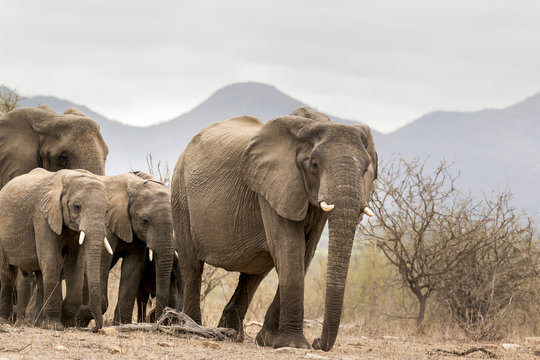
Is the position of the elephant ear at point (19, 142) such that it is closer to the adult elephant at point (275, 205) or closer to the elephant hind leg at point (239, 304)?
the adult elephant at point (275, 205)

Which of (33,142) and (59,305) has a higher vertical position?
(33,142)

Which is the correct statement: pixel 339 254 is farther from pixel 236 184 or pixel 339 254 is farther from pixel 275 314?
pixel 236 184

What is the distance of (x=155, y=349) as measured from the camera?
8.52 metres

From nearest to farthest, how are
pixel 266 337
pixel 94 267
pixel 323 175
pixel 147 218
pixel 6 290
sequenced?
pixel 323 175 → pixel 266 337 → pixel 94 267 → pixel 6 290 → pixel 147 218

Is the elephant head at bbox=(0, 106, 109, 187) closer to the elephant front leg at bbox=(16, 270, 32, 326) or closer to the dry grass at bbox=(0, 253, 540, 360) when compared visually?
the elephant front leg at bbox=(16, 270, 32, 326)

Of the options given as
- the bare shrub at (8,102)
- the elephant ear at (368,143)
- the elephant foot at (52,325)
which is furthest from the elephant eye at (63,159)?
the bare shrub at (8,102)

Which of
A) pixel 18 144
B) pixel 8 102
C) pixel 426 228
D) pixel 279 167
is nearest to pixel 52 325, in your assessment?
pixel 279 167

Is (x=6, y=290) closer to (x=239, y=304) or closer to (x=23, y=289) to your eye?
(x=23, y=289)

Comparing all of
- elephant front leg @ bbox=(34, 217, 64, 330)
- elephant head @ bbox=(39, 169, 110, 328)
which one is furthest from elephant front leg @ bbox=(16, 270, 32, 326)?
elephant head @ bbox=(39, 169, 110, 328)

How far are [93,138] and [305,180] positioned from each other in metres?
4.92

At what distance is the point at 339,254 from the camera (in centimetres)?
868

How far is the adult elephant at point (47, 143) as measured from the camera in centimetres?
1312

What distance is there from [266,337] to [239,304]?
56.8 inches

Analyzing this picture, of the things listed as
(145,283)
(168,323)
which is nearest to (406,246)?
(145,283)
